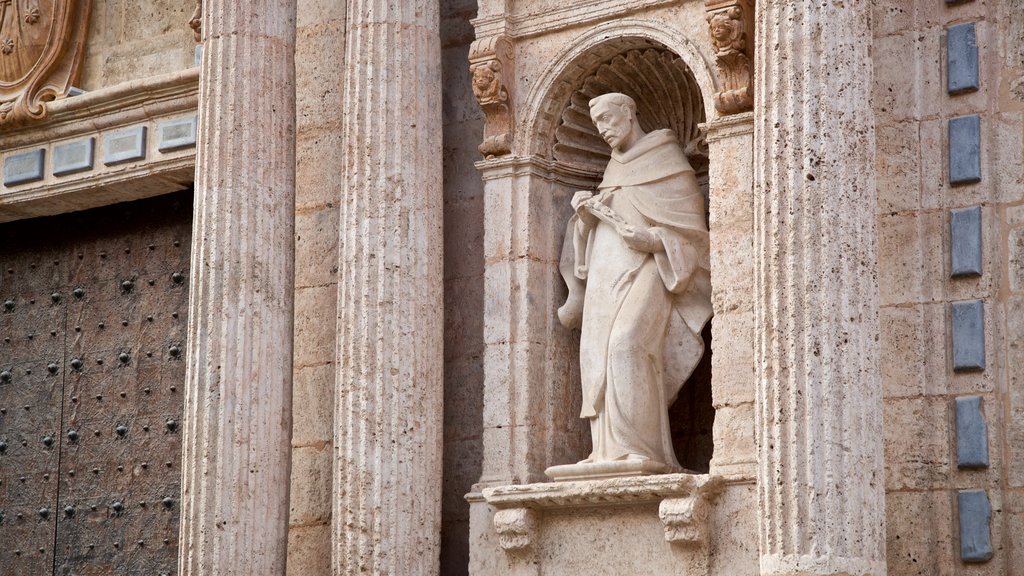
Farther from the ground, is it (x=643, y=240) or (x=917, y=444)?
(x=643, y=240)

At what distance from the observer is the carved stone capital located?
31.2 ft

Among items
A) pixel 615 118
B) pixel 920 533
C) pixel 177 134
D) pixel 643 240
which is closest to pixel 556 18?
pixel 615 118

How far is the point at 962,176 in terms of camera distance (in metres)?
9.34

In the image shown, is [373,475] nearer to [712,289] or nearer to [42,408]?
[712,289]

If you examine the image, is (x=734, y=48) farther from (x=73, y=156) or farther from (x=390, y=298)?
(x=73, y=156)

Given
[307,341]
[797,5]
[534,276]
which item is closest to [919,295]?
[797,5]

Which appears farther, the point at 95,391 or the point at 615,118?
the point at 95,391

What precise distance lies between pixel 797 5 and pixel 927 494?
251 cm

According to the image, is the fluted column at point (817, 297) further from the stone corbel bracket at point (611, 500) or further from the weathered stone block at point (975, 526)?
the stone corbel bracket at point (611, 500)

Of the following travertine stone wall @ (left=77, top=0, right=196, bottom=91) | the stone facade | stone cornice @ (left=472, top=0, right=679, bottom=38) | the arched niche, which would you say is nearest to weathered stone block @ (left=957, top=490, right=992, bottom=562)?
the stone facade

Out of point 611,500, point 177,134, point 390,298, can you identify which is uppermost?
point 177,134

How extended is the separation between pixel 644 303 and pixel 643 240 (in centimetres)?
35

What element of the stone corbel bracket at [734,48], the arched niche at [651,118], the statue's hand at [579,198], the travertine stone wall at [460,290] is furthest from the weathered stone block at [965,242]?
the travertine stone wall at [460,290]

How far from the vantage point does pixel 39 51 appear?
13.0 meters
